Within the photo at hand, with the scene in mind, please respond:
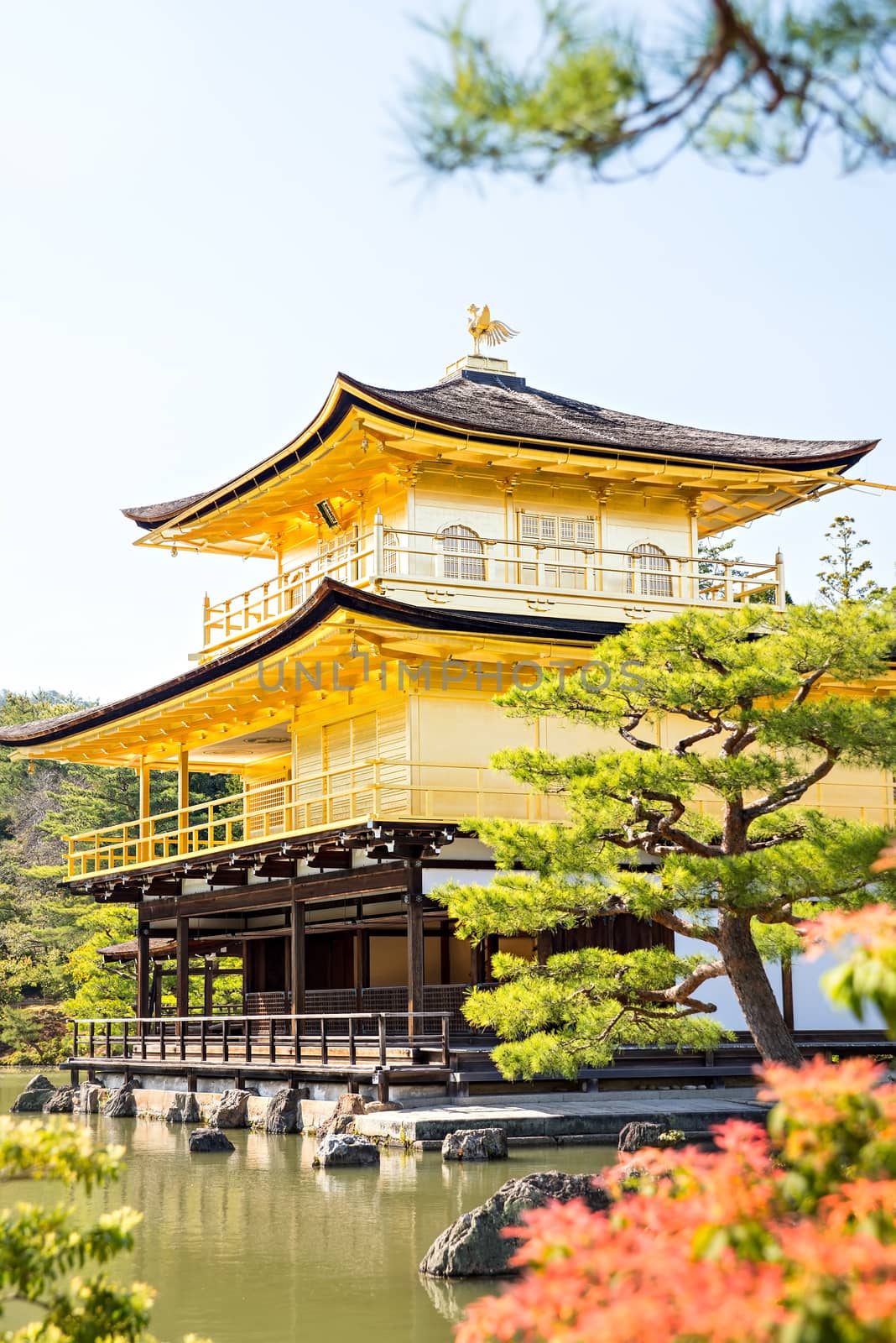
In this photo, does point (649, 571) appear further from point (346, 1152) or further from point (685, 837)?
point (346, 1152)

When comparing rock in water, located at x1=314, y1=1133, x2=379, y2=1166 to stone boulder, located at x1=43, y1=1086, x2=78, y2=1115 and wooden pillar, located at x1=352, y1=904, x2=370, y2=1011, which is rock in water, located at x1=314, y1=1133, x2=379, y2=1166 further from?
stone boulder, located at x1=43, y1=1086, x2=78, y2=1115

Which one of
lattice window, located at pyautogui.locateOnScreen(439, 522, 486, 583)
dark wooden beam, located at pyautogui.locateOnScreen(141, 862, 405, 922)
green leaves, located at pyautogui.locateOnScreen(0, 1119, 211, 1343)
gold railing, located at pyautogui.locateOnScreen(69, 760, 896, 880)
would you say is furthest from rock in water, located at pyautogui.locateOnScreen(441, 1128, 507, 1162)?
green leaves, located at pyautogui.locateOnScreen(0, 1119, 211, 1343)

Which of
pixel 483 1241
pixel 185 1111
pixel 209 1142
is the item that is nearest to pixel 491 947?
pixel 185 1111

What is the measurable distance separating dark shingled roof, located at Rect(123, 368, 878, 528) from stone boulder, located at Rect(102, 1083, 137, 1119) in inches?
380

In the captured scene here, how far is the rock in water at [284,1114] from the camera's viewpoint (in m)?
20.1

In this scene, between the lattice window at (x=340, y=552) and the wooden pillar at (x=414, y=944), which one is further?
the lattice window at (x=340, y=552)

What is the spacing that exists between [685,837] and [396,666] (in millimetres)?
8398

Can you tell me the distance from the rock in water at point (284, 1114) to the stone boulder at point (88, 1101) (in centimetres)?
635

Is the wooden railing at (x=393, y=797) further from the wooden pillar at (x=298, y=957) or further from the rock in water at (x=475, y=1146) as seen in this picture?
the rock in water at (x=475, y=1146)

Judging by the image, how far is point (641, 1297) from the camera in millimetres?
3662

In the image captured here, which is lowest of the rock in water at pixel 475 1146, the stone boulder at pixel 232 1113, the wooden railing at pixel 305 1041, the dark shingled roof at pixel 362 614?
the stone boulder at pixel 232 1113

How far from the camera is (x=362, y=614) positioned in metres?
19.9

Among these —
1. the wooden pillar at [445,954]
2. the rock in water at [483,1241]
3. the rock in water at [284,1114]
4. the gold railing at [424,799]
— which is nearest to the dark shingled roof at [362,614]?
the gold railing at [424,799]

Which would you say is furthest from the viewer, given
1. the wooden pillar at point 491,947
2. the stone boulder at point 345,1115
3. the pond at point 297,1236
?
the wooden pillar at point 491,947
